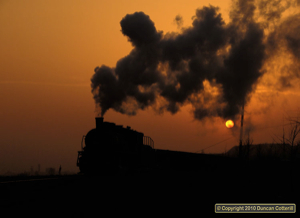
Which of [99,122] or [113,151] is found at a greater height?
[99,122]

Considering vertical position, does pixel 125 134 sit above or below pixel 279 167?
above

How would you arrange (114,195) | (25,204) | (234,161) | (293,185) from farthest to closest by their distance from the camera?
(234,161) < (293,185) < (114,195) < (25,204)

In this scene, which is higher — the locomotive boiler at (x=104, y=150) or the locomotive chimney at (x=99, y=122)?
Result: the locomotive chimney at (x=99, y=122)

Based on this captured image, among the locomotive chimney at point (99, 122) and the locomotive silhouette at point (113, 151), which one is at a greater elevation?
the locomotive chimney at point (99, 122)

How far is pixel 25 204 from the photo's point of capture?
927cm

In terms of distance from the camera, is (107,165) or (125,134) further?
(125,134)

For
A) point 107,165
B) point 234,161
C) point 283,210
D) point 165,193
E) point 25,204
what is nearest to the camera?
point 25,204

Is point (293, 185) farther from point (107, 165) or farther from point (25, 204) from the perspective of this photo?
point (25, 204)

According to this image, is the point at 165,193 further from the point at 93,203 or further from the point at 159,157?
the point at 159,157

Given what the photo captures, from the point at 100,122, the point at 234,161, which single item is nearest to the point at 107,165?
the point at 100,122

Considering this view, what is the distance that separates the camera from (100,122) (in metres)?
22.5

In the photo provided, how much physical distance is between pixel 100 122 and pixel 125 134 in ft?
8.86

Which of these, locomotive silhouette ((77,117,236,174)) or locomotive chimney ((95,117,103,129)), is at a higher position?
locomotive chimney ((95,117,103,129))

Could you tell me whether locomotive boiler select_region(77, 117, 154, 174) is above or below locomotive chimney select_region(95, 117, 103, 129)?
below
